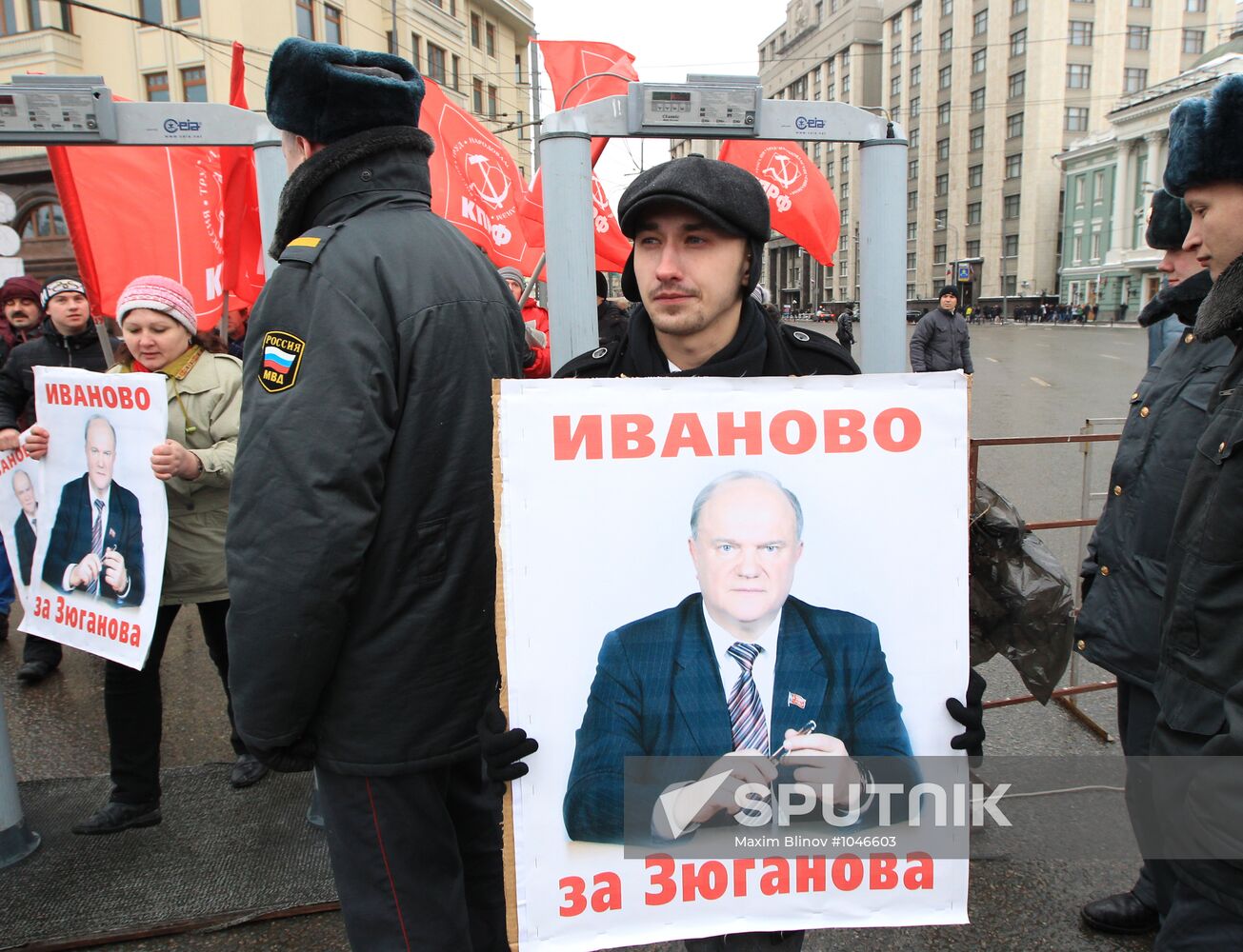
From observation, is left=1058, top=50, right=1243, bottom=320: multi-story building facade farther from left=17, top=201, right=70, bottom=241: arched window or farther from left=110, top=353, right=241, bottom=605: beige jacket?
left=110, top=353, right=241, bottom=605: beige jacket

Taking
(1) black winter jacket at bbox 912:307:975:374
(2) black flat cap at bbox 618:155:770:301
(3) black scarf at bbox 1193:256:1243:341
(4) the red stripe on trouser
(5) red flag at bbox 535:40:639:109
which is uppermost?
(5) red flag at bbox 535:40:639:109

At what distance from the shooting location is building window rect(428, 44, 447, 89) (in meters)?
33.8

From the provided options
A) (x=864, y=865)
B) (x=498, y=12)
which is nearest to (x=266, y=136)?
(x=864, y=865)

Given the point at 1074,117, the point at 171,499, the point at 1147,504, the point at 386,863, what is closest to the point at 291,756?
the point at 386,863

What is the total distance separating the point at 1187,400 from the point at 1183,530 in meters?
0.75

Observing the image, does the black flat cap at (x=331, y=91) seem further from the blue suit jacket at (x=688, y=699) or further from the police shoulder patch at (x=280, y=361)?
the blue suit jacket at (x=688, y=699)

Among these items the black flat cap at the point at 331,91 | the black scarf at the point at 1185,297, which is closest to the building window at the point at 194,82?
the black flat cap at the point at 331,91

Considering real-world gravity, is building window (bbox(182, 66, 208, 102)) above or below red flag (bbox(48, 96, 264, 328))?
above

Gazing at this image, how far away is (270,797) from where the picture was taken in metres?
3.47

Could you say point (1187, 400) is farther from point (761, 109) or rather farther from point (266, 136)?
point (266, 136)

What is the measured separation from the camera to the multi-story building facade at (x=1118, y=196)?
54.8 m

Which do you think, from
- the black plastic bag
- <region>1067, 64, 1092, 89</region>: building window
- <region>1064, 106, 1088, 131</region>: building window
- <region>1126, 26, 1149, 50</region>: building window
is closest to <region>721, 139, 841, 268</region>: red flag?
the black plastic bag

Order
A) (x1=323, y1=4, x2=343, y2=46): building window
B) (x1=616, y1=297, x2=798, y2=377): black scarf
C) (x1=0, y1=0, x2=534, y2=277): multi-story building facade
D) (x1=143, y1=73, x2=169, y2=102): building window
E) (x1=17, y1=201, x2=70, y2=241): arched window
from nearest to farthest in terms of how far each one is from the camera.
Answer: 1. (x1=616, y1=297, x2=798, y2=377): black scarf
2. (x1=0, y1=0, x2=534, y2=277): multi-story building facade
3. (x1=17, y1=201, x2=70, y2=241): arched window
4. (x1=143, y1=73, x2=169, y2=102): building window
5. (x1=323, y1=4, x2=343, y2=46): building window

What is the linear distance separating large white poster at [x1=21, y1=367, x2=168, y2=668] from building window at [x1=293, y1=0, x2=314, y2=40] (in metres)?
27.1
